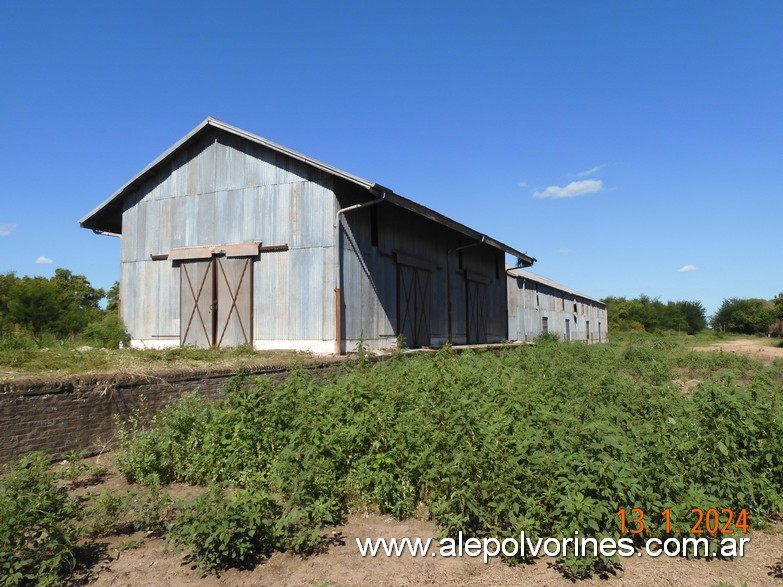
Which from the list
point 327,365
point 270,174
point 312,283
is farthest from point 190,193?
point 327,365

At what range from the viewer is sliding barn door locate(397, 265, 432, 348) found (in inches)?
574

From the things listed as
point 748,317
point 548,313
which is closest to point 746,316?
point 748,317

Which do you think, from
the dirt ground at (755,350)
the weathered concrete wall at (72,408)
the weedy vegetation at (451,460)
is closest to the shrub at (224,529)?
the weedy vegetation at (451,460)

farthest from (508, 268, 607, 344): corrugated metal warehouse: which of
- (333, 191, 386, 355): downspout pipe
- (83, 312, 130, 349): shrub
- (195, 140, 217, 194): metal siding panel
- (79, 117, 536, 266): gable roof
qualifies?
(83, 312, 130, 349): shrub

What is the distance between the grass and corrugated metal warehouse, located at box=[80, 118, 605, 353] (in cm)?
150

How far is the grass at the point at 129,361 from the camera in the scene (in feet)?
24.8

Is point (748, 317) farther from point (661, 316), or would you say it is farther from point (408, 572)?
point (408, 572)

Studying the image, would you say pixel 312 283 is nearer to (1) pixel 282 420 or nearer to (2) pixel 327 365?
(2) pixel 327 365

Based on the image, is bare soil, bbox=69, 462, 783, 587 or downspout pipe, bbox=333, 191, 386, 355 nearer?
bare soil, bbox=69, 462, 783, 587

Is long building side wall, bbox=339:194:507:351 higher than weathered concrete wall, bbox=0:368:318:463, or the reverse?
long building side wall, bbox=339:194:507:351

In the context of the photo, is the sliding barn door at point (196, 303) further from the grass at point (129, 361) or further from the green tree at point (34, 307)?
the green tree at point (34, 307)

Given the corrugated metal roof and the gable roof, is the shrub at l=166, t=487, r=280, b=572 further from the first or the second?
the corrugated metal roof
